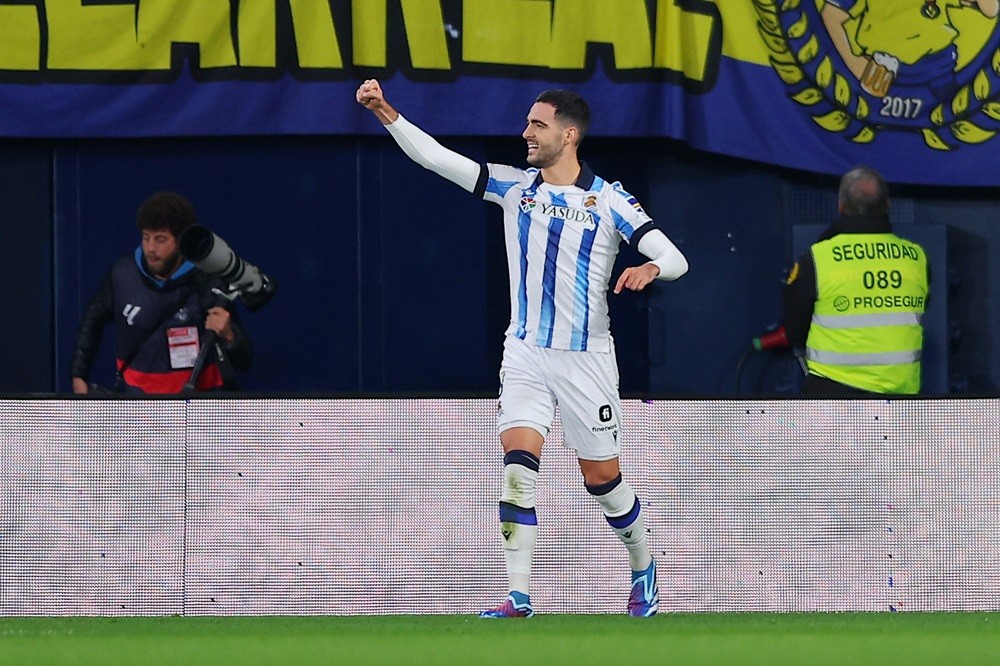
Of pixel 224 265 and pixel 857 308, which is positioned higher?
pixel 224 265

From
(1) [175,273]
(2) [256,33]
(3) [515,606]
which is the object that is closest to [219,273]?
(1) [175,273]

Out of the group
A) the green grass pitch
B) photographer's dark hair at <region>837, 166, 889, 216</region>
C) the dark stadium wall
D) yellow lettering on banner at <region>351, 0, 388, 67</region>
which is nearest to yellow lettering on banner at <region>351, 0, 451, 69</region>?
yellow lettering on banner at <region>351, 0, 388, 67</region>

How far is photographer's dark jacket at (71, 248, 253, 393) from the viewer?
26.9ft

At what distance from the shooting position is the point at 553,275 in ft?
21.8

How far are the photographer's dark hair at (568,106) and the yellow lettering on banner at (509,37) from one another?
2299 millimetres

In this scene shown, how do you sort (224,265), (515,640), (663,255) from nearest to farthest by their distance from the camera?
(515,640) < (663,255) < (224,265)

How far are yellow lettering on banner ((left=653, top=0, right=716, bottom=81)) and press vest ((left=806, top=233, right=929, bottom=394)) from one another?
4.96ft

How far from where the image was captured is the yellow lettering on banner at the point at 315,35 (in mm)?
8875

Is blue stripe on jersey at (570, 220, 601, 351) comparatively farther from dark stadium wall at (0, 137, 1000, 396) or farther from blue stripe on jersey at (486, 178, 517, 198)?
dark stadium wall at (0, 137, 1000, 396)

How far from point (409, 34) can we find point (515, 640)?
12.6 feet

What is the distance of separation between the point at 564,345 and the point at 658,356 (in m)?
3.59

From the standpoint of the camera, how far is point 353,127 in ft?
29.5

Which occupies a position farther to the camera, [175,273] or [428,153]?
[175,273]

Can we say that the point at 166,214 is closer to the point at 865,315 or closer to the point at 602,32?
the point at 602,32
